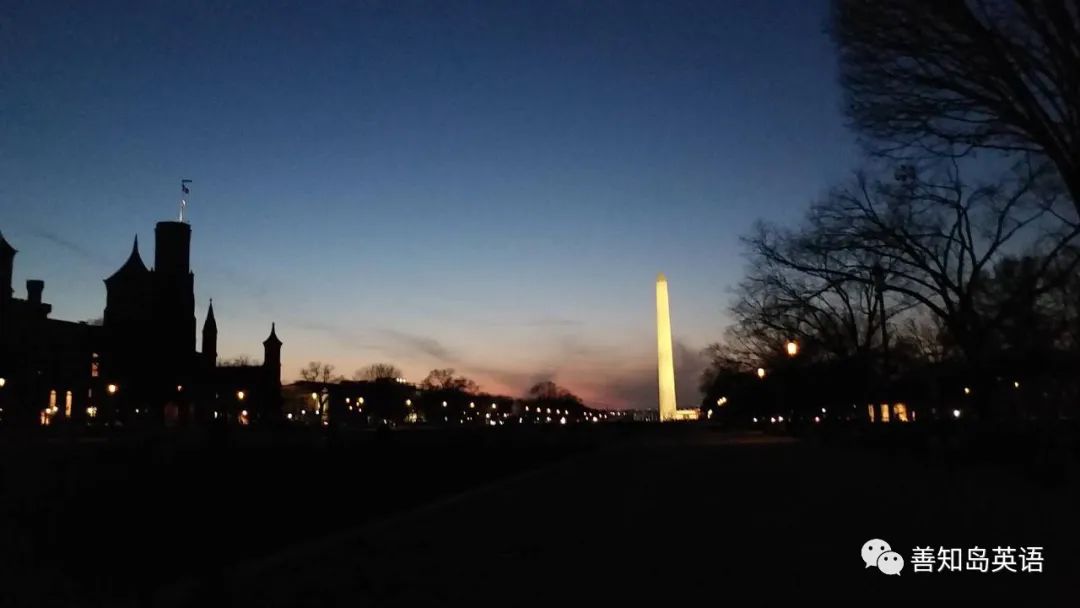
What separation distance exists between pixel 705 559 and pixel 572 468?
18.7 metres

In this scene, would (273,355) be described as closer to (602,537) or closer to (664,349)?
(664,349)

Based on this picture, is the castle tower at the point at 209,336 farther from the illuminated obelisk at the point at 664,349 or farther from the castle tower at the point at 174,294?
the illuminated obelisk at the point at 664,349

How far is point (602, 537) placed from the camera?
13.7m

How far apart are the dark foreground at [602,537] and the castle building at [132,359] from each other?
57.7 m

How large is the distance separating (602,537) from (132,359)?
107745mm

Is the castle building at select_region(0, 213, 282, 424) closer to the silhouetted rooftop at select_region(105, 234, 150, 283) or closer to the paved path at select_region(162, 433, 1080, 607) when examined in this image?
the silhouetted rooftop at select_region(105, 234, 150, 283)

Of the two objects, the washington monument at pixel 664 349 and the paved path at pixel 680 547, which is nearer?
the paved path at pixel 680 547

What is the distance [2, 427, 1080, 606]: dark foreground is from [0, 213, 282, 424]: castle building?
57.7 metres

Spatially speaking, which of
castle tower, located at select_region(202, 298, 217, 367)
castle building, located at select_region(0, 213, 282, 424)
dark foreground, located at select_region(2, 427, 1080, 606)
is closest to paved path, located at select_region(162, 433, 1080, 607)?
dark foreground, located at select_region(2, 427, 1080, 606)

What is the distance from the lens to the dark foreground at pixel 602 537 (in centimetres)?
960

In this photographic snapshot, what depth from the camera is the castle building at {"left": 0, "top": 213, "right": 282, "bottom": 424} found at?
88.2m

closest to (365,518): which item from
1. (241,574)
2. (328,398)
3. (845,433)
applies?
(241,574)

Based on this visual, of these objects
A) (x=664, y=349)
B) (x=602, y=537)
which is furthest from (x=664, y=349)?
(x=602, y=537)

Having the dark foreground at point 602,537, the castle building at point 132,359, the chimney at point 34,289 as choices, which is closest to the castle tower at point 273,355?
the castle building at point 132,359
